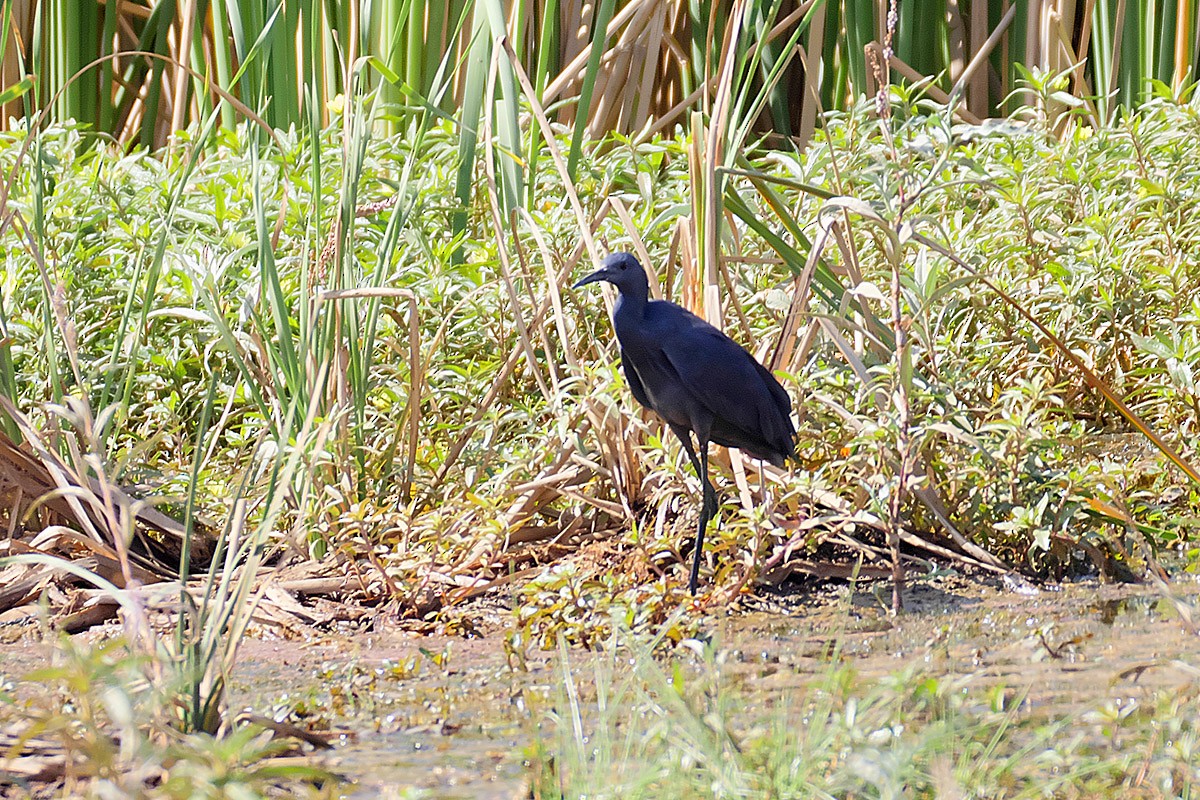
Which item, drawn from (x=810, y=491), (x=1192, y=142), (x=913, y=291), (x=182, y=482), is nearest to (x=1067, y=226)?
(x=1192, y=142)

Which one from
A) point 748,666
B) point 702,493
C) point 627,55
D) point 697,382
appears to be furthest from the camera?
point 627,55

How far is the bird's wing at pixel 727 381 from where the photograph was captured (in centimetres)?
289

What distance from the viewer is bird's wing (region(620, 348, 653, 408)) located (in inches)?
121

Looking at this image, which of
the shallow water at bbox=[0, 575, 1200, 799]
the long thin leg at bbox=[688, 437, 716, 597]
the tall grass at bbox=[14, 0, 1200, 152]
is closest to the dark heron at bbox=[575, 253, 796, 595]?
the long thin leg at bbox=[688, 437, 716, 597]

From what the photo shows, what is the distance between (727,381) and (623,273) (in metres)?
0.36

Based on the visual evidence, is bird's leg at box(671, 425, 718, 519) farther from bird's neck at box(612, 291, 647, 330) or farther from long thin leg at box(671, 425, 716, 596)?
bird's neck at box(612, 291, 647, 330)

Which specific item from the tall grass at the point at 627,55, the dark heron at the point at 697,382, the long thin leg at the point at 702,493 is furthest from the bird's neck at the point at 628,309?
the tall grass at the point at 627,55

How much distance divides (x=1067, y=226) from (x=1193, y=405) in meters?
1.15

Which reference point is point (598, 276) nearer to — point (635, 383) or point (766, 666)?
point (635, 383)

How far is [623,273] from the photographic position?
309 cm

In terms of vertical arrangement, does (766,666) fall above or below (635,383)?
below

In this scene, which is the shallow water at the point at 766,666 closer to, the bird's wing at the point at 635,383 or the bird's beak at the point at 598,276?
the bird's wing at the point at 635,383

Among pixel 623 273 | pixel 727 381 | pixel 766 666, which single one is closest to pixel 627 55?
pixel 623 273

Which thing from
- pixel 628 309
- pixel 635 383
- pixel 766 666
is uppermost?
pixel 628 309
